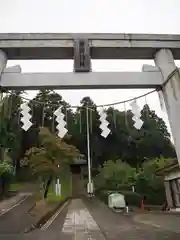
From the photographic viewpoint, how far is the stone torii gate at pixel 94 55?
4.88 m

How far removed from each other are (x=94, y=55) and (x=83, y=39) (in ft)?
1.53

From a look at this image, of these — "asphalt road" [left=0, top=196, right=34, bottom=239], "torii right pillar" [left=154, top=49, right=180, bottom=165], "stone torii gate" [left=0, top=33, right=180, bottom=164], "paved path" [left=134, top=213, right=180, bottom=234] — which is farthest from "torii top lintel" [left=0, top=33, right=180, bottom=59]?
"asphalt road" [left=0, top=196, right=34, bottom=239]

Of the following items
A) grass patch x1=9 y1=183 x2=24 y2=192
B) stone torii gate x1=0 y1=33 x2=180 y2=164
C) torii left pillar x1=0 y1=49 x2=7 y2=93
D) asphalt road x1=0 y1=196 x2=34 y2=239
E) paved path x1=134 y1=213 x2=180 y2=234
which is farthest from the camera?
grass patch x1=9 y1=183 x2=24 y2=192

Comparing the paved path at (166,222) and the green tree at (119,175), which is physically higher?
the green tree at (119,175)

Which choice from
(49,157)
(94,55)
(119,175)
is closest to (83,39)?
(94,55)

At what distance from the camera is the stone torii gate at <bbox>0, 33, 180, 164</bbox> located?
16.0 ft

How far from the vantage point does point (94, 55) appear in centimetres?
549

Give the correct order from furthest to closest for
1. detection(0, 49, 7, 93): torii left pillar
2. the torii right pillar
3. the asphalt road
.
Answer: the asphalt road < detection(0, 49, 7, 93): torii left pillar < the torii right pillar

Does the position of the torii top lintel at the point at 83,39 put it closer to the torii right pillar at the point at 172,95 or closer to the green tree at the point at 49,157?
the torii right pillar at the point at 172,95

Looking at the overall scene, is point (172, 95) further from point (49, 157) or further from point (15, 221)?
point (49, 157)

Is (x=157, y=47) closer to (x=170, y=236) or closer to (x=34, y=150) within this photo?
(x=170, y=236)

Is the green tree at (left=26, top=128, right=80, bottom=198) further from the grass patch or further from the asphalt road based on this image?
the grass patch

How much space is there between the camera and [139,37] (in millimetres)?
5270

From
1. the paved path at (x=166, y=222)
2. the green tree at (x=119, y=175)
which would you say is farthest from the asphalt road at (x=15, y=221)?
the green tree at (x=119, y=175)
